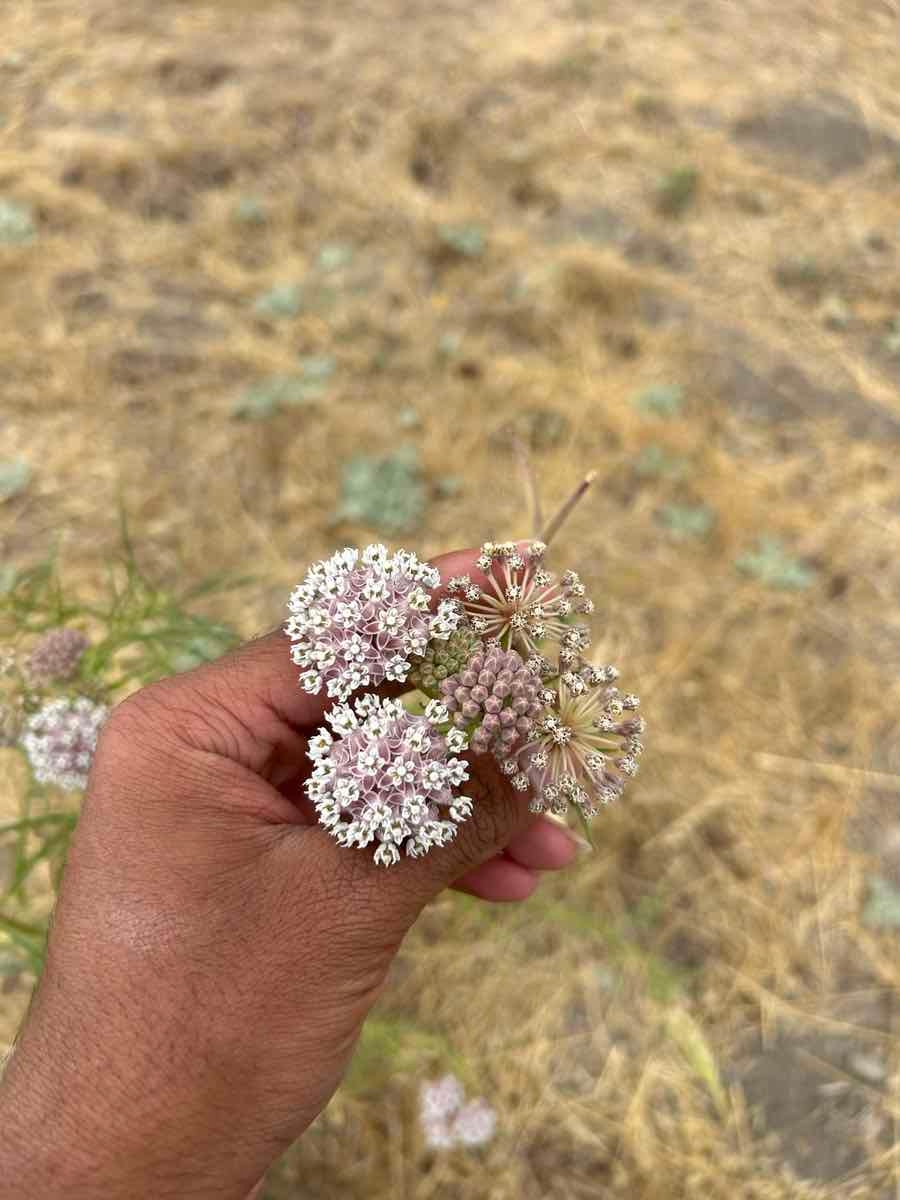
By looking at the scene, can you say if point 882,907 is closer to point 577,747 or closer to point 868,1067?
point 868,1067

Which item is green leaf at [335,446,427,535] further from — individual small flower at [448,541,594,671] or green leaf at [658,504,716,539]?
individual small flower at [448,541,594,671]

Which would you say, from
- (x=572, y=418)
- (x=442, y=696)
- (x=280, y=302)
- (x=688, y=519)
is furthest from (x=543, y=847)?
(x=280, y=302)

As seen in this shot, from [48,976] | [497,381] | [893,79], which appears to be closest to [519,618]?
[48,976]

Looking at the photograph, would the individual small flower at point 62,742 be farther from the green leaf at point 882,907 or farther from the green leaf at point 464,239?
the green leaf at point 464,239

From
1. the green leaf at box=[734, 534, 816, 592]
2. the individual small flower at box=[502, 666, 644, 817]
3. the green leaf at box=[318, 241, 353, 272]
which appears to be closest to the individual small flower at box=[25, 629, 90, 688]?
the individual small flower at box=[502, 666, 644, 817]

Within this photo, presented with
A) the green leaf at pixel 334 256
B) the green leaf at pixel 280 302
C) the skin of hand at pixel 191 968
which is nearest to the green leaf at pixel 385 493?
the green leaf at pixel 280 302

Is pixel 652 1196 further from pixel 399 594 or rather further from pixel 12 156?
pixel 12 156
